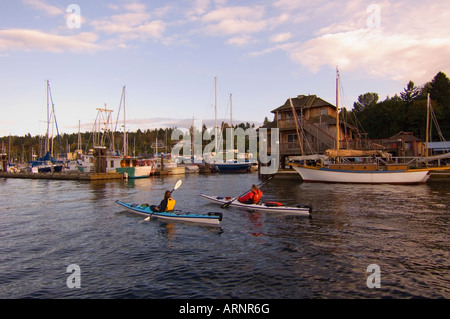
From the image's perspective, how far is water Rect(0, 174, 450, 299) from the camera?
873 centimetres

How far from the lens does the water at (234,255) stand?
873 centimetres

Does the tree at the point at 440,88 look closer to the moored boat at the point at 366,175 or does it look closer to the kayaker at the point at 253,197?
the moored boat at the point at 366,175

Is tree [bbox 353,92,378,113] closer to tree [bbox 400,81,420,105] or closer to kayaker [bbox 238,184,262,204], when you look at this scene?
tree [bbox 400,81,420,105]

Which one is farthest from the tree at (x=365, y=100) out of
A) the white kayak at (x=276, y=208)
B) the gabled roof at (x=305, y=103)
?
the white kayak at (x=276, y=208)

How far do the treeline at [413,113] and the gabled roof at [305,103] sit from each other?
40.4 feet

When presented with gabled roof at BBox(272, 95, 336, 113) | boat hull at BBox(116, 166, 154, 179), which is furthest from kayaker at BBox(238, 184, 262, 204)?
boat hull at BBox(116, 166, 154, 179)

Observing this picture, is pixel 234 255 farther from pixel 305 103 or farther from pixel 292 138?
pixel 305 103

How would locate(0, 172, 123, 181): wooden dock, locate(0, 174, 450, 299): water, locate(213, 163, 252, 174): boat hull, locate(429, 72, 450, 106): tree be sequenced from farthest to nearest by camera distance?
locate(213, 163, 252, 174): boat hull
locate(429, 72, 450, 106): tree
locate(0, 172, 123, 181): wooden dock
locate(0, 174, 450, 299): water

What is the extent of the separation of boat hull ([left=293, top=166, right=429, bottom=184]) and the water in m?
14.7

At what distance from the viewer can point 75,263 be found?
35.8ft

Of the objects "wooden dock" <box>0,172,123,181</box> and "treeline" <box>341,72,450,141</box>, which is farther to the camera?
"treeline" <box>341,72,450,141</box>

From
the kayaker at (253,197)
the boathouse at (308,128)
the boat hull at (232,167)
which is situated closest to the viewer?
the kayaker at (253,197)
